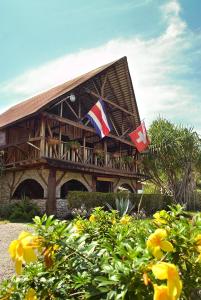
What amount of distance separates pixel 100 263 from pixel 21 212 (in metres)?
13.0

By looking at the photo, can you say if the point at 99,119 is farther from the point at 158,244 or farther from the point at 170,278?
the point at 170,278

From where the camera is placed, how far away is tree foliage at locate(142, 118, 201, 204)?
2323cm

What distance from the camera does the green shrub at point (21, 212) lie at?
13992 mm

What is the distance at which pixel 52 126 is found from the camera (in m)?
18.2

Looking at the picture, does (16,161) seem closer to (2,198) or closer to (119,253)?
(2,198)

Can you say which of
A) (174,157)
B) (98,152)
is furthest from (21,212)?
(174,157)

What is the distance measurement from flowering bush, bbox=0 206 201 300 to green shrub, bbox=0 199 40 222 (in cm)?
1209

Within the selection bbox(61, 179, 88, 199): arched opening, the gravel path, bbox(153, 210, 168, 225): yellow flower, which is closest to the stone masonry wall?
bbox(61, 179, 88, 199): arched opening

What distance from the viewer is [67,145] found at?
1560cm

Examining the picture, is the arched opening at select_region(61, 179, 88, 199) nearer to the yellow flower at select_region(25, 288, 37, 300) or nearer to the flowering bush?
the flowering bush

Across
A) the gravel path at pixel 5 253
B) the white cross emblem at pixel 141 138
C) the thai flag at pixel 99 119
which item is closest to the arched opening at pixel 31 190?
the thai flag at pixel 99 119

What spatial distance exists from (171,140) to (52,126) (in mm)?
8832

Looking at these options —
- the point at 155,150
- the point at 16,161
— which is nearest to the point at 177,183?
the point at 155,150

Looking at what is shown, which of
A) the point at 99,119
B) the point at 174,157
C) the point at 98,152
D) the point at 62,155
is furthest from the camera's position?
the point at 174,157
